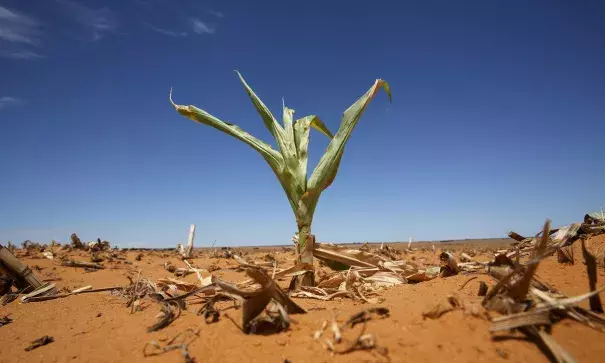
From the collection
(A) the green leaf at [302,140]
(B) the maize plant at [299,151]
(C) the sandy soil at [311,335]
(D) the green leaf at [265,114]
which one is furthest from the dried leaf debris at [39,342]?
(D) the green leaf at [265,114]

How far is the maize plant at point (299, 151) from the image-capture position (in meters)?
3.45

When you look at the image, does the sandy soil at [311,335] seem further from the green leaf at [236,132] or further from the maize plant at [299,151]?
the green leaf at [236,132]

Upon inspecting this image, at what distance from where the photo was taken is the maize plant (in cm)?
345

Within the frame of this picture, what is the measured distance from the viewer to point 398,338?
5.91 feet

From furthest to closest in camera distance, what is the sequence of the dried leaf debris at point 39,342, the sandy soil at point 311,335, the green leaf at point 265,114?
1. the green leaf at point 265,114
2. the dried leaf debris at point 39,342
3. the sandy soil at point 311,335

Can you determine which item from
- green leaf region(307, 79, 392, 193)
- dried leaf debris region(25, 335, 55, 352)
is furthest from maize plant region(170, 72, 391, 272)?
dried leaf debris region(25, 335, 55, 352)

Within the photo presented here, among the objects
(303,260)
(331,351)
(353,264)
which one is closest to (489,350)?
(331,351)

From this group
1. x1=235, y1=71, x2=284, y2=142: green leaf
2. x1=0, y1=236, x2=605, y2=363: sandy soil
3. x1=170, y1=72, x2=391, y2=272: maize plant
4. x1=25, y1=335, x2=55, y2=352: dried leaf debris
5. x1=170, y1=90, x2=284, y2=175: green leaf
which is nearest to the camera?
x1=0, y1=236, x2=605, y2=363: sandy soil

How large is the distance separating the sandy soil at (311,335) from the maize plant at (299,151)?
0.91 m

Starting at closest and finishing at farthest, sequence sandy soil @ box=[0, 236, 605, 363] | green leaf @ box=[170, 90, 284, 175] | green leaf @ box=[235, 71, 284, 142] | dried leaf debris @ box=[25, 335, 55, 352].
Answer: sandy soil @ box=[0, 236, 605, 363], dried leaf debris @ box=[25, 335, 55, 352], green leaf @ box=[170, 90, 284, 175], green leaf @ box=[235, 71, 284, 142]

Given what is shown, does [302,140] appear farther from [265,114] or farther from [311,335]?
[311,335]

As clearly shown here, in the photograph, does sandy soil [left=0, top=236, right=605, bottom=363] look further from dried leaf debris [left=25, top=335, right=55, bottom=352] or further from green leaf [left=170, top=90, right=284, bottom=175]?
green leaf [left=170, top=90, right=284, bottom=175]

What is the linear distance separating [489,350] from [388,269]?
2.49 m

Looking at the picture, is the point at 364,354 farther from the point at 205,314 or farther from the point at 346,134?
the point at 346,134
